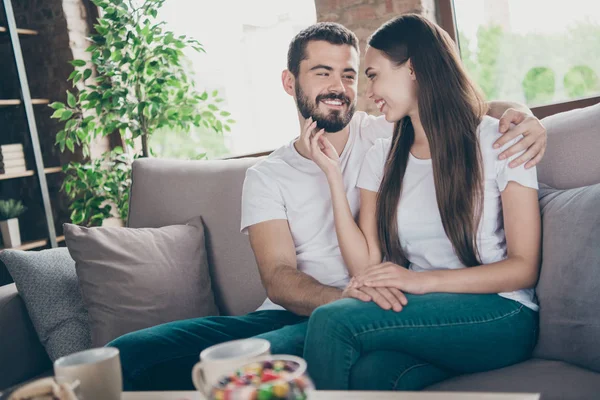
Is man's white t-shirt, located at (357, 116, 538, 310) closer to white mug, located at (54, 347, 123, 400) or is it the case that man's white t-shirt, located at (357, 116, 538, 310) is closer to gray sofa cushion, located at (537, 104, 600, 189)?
gray sofa cushion, located at (537, 104, 600, 189)

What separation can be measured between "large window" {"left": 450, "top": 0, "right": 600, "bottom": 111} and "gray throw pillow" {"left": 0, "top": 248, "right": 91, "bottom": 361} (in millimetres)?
2030

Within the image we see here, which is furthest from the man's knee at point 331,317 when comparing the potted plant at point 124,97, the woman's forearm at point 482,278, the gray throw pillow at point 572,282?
the potted plant at point 124,97

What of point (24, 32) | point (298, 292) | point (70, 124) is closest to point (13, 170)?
point (70, 124)

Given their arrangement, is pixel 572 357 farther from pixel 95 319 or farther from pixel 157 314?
pixel 95 319

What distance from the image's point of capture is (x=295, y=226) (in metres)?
1.90

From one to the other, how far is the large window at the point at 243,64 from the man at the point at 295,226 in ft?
5.11

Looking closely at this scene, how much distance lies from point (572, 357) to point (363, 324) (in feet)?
1.49

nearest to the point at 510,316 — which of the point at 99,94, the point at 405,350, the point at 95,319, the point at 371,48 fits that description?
the point at 405,350

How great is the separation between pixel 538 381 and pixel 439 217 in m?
0.46

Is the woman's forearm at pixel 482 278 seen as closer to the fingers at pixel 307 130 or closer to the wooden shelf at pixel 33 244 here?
the fingers at pixel 307 130

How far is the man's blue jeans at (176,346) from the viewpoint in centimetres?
159

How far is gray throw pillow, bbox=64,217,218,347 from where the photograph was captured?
194cm

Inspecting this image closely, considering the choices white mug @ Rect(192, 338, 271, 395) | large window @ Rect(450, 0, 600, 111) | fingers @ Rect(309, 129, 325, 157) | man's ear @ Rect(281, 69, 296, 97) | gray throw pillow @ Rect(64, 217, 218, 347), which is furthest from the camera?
large window @ Rect(450, 0, 600, 111)

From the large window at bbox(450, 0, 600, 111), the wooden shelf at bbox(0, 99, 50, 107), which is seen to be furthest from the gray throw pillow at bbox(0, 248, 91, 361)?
the large window at bbox(450, 0, 600, 111)
